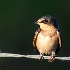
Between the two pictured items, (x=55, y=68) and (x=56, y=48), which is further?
(x=55, y=68)

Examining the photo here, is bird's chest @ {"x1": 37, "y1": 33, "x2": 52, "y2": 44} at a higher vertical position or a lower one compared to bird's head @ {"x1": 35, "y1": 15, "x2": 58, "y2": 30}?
lower

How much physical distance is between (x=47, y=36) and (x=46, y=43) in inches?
2.4

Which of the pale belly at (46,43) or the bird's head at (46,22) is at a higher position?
the bird's head at (46,22)

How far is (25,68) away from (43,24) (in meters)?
2.93

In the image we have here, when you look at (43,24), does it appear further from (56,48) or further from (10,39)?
(10,39)

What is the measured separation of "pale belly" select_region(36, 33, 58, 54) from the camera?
2.55 metres

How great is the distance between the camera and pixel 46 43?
2545mm

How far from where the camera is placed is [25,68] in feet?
17.9

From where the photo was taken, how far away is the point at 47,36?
2596 mm

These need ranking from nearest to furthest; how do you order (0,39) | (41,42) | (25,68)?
(41,42)
(25,68)
(0,39)

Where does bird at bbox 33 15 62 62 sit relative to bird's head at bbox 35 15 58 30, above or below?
below

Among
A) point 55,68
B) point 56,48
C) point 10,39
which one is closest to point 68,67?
point 55,68

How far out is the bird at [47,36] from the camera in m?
2.56

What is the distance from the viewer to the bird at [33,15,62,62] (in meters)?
2.56
